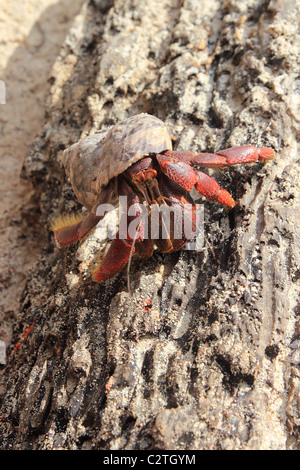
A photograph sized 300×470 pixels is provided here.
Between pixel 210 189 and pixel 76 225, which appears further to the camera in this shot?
pixel 76 225

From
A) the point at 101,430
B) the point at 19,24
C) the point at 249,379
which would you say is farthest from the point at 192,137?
the point at 19,24

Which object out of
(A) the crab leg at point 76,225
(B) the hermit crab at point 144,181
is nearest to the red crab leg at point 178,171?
(B) the hermit crab at point 144,181

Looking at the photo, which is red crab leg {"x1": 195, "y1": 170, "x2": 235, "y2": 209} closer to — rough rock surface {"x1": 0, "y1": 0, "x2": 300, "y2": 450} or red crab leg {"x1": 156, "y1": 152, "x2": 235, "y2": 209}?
red crab leg {"x1": 156, "y1": 152, "x2": 235, "y2": 209}

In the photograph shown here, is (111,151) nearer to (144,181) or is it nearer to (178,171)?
(144,181)

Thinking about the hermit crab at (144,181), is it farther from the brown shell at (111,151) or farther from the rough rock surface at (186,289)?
the rough rock surface at (186,289)

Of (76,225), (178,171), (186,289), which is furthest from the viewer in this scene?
(76,225)

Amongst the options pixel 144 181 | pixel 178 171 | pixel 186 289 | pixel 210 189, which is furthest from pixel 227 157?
pixel 186 289

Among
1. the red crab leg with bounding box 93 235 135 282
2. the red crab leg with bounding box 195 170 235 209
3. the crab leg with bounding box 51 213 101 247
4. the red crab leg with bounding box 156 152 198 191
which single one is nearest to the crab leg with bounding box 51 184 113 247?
the crab leg with bounding box 51 213 101 247

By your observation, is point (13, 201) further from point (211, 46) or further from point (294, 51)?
point (294, 51)
